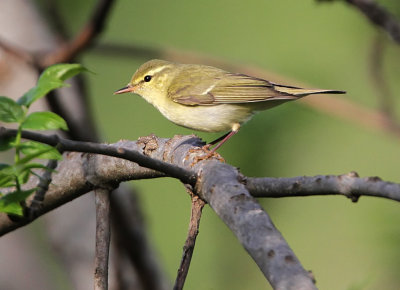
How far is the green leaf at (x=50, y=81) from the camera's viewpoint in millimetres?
1407

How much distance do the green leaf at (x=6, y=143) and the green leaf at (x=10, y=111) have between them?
47mm

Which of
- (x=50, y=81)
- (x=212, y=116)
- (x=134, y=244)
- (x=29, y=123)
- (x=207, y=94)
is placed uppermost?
(x=207, y=94)

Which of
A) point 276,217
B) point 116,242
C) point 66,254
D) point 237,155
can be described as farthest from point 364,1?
point 66,254

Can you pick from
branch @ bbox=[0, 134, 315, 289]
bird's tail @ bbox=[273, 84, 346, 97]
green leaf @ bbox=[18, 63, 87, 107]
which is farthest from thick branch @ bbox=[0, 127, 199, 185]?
bird's tail @ bbox=[273, 84, 346, 97]

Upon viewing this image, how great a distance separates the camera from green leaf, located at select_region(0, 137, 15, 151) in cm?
139

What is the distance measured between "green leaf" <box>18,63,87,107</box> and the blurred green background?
5.84 ft

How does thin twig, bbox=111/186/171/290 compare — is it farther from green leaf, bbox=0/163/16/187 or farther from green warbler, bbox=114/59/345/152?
green leaf, bbox=0/163/16/187

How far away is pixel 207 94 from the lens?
3.30 meters

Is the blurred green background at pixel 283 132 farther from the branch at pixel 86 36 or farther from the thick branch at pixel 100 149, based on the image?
the thick branch at pixel 100 149

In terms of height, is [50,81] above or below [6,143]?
above

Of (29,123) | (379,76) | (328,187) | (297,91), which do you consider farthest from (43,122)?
(379,76)

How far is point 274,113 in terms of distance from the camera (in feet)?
12.1

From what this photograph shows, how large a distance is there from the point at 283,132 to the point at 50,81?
2.30m

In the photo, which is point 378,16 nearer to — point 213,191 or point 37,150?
point 213,191
